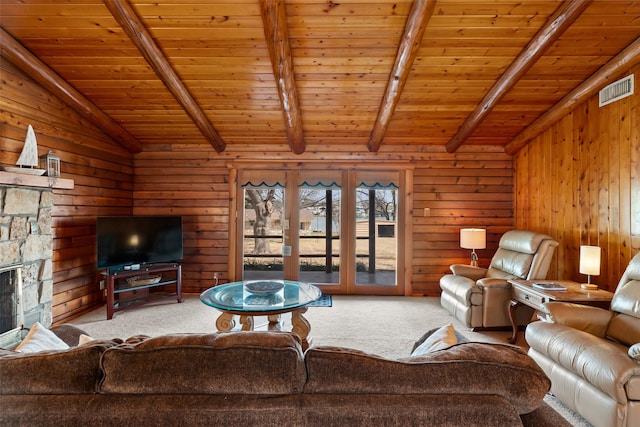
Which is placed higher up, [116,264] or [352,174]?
[352,174]

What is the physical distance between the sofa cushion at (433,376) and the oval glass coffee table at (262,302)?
5.57ft

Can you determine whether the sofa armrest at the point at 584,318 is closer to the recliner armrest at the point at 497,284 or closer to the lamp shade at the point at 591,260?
the lamp shade at the point at 591,260

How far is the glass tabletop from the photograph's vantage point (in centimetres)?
264

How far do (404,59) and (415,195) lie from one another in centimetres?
235

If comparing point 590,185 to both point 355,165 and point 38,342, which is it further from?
point 38,342

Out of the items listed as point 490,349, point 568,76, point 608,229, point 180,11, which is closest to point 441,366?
point 490,349

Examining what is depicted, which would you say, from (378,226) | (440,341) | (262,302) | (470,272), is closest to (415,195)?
(378,226)

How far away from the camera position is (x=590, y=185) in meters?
3.62

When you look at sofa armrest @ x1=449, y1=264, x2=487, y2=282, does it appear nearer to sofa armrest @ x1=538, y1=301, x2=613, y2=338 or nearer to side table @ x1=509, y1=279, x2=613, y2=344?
side table @ x1=509, y1=279, x2=613, y2=344

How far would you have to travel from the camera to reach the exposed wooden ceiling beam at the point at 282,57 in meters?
2.71

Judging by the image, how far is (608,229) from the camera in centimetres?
338

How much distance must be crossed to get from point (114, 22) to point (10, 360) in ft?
9.82

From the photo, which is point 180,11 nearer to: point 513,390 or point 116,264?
point 116,264

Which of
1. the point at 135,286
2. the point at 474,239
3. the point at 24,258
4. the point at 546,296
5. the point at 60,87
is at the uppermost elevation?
the point at 60,87
